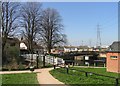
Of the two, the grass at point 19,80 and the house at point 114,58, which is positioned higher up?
the house at point 114,58

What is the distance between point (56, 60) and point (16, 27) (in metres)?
8.13

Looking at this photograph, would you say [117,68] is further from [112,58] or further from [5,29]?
[5,29]

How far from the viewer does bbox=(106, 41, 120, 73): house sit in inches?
1308

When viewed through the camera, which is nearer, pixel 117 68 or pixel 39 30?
pixel 117 68

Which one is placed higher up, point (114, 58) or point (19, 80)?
point (114, 58)

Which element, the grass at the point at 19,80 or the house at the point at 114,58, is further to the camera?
the house at the point at 114,58

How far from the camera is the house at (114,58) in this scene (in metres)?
33.2

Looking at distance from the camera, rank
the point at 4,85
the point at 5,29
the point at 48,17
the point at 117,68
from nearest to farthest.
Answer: the point at 4,85 → the point at 117,68 → the point at 5,29 → the point at 48,17

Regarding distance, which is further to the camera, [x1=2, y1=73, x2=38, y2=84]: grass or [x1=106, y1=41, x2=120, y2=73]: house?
[x1=106, y1=41, x2=120, y2=73]: house

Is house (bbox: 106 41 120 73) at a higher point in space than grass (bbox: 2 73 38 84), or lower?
higher

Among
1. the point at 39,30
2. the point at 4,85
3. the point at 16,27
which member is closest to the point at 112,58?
the point at 16,27

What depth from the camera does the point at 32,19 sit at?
5266cm

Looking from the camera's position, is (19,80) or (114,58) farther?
(114,58)

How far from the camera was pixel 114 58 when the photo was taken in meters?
33.8
